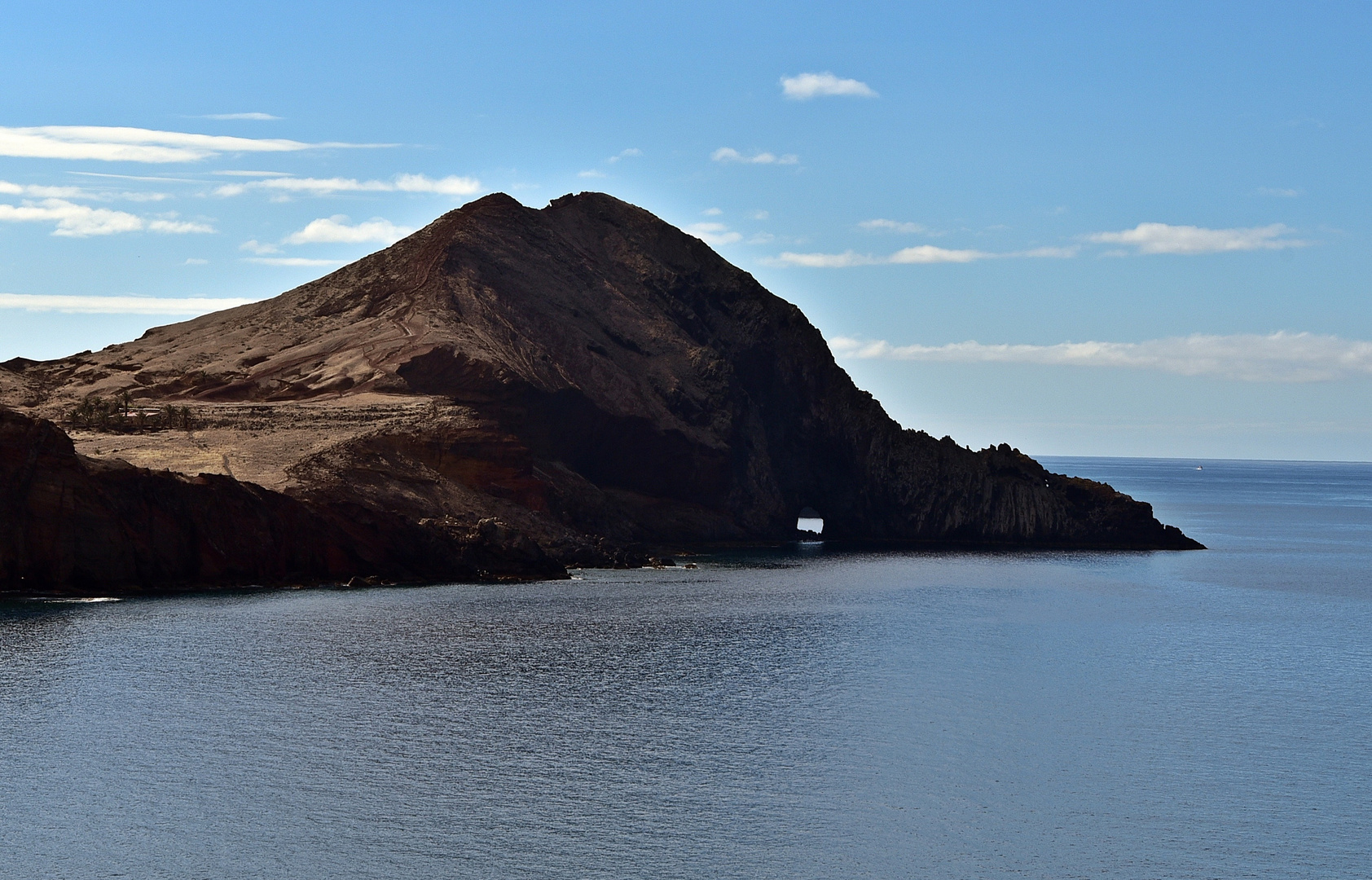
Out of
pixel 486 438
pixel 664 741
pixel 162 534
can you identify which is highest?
pixel 486 438

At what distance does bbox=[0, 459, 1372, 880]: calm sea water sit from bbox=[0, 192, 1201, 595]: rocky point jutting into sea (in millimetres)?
8756

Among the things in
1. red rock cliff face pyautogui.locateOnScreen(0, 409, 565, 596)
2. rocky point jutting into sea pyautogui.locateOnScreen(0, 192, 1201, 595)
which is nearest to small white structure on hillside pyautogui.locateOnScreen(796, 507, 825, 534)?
rocky point jutting into sea pyautogui.locateOnScreen(0, 192, 1201, 595)

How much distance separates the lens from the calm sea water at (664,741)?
46344 millimetres

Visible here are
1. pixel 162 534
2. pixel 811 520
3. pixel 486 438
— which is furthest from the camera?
pixel 811 520

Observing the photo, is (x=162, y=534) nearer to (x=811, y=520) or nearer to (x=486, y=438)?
(x=486, y=438)

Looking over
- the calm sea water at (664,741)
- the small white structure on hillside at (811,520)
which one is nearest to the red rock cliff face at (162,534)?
the calm sea water at (664,741)

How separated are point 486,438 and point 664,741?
253ft

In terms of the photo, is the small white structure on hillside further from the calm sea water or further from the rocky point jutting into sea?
the calm sea water

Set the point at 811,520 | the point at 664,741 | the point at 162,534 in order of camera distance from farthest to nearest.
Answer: the point at 811,520
the point at 162,534
the point at 664,741

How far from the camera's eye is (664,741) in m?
60.7

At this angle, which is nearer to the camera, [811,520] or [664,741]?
[664,741]

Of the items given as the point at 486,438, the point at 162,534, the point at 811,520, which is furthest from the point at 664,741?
the point at 811,520

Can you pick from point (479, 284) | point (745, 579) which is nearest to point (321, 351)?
point (479, 284)

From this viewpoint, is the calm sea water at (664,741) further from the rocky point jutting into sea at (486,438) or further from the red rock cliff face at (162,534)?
the rocky point jutting into sea at (486,438)
